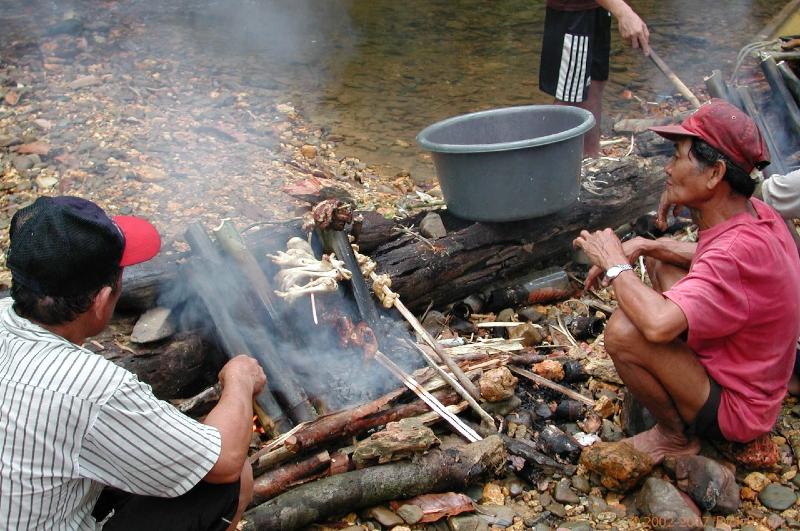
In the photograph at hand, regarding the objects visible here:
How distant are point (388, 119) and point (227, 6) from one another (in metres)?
5.14

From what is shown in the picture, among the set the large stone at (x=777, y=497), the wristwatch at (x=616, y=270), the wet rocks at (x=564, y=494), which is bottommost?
the wet rocks at (x=564, y=494)

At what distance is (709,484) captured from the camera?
3453 mm

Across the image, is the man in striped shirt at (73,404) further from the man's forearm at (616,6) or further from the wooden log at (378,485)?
the man's forearm at (616,6)

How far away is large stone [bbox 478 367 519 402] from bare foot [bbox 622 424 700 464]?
67cm

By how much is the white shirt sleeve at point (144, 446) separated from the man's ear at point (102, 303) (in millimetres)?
264

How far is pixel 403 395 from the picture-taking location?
392cm

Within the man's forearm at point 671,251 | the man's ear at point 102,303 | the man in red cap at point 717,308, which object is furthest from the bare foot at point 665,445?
the man's ear at point 102,303

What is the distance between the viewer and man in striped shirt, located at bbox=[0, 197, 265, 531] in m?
2.21

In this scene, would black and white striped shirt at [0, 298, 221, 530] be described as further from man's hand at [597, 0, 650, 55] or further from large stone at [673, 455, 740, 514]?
man's hand at [597, 0, 650, 55]

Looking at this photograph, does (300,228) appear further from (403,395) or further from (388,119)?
(388,119)

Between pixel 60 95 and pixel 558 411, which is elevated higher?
pixel 60 95

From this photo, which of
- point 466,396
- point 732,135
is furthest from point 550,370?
point 732,135

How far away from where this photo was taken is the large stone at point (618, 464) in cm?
349

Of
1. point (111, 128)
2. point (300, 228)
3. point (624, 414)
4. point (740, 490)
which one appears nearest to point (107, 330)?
point (300, 228)
